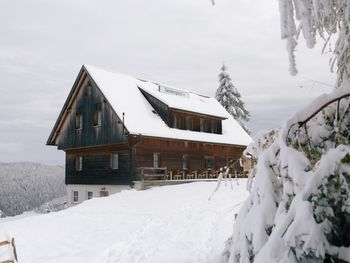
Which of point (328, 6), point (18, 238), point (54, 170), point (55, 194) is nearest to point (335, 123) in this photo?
point (328, 6)

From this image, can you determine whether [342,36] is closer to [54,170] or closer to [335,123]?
[335,123]

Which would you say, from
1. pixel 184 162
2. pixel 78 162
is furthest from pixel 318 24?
pixel 78 162

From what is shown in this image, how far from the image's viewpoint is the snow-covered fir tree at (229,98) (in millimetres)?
45562

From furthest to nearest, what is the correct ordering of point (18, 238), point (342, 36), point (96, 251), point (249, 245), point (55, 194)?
point (55, 194) < point (18, 238) < point (96, 251) < point (342, 36) < point (249, 245)

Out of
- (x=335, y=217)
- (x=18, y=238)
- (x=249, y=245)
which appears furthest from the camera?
(x=18, y=238)

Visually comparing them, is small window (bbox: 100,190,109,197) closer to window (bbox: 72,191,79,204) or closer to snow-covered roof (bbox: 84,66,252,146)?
snow-covered roof (bbox: 84,66,252,146)

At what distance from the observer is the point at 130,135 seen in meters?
25.0

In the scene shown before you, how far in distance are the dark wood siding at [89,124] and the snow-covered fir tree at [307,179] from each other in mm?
22472

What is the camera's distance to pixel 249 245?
310 centimetres

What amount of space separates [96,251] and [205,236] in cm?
326

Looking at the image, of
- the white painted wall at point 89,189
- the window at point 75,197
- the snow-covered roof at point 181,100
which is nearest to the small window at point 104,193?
the white painted wall at point 89,189

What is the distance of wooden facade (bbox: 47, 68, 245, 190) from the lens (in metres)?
26.2

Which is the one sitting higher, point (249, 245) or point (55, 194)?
point (249, 245)

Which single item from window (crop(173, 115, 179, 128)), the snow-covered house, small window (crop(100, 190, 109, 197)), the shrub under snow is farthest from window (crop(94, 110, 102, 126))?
the shrub under snow
